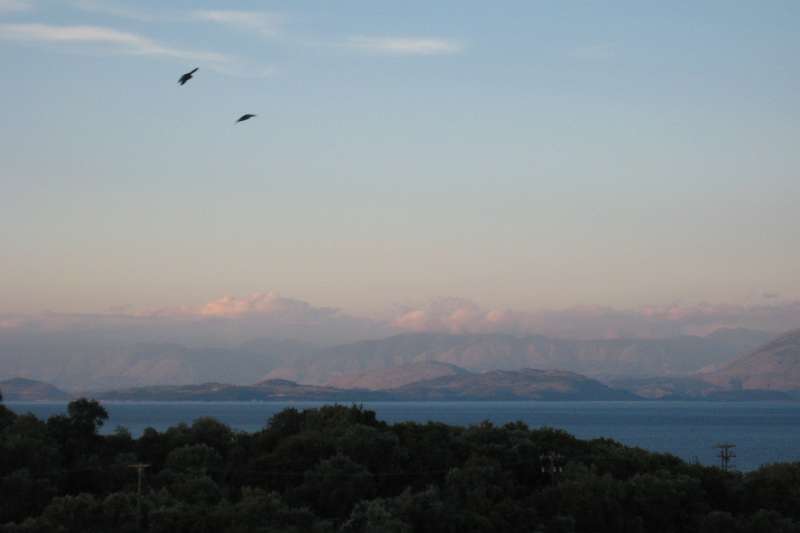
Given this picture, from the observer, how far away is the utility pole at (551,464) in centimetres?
8788

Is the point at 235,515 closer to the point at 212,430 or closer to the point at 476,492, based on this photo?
the point at 476,492

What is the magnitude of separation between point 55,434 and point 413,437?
27.9m

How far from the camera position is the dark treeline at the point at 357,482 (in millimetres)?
72188

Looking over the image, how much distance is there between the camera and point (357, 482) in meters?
83.6

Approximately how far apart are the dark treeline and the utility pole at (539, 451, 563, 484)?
0.52 feet

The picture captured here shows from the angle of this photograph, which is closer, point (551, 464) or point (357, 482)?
point (357, 482)

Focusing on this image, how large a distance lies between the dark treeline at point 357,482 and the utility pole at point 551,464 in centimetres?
16

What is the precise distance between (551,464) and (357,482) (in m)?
14.9

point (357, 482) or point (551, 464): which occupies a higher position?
point (551, 464)

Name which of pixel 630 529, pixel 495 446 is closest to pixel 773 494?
pixel 630 529

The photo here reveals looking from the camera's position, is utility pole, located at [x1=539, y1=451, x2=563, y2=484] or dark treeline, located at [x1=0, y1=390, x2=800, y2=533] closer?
dark treeline, located at [x1=0, y1=390, x2=800, y2=533]

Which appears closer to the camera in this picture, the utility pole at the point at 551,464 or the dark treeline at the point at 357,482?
the dark treeline at the point at 357,482

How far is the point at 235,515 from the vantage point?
70.3m

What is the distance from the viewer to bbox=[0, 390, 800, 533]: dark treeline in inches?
2842
